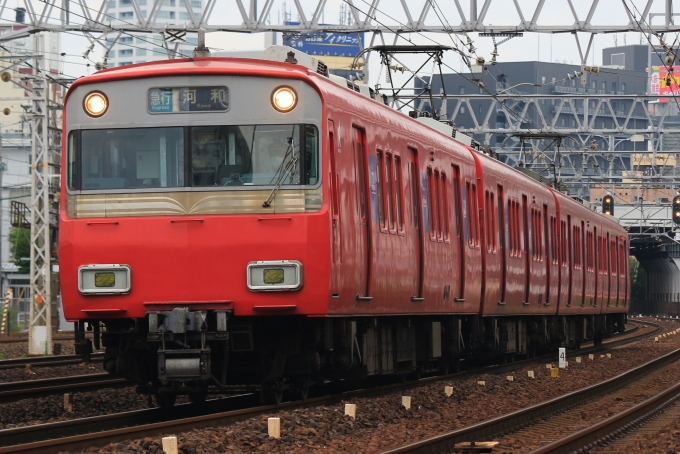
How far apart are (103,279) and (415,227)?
4555 mm

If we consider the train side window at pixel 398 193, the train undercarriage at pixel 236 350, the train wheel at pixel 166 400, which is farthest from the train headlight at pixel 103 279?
the train side window at pixel 398 193

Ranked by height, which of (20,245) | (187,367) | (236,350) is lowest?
(187,367)

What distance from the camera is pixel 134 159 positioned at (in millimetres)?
11828

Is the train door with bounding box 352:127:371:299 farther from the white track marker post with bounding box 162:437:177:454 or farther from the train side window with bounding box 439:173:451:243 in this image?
the white track marker post with bounding box 162:437:177:454

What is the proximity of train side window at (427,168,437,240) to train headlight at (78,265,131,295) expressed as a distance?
16.9 ft

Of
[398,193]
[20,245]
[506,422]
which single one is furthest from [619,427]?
[20,245]

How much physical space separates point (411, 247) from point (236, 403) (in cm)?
277

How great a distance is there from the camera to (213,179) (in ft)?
38.3

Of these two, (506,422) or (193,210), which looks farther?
(506,422)

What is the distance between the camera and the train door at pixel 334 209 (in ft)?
38.7

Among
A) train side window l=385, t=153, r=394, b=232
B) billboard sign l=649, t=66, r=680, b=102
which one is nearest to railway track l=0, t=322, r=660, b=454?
train side window l=385, t=153, r=394, b=232

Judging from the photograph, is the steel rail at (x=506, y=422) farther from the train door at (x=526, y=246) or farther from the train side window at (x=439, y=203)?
the train door at (x=526, y=246)

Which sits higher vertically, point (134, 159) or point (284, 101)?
point (284, 101)

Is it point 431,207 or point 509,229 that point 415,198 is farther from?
point 509,229
